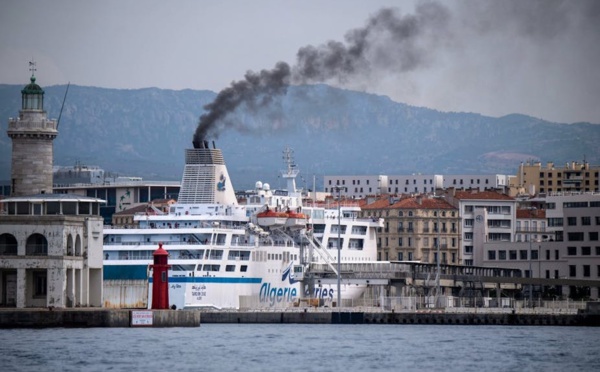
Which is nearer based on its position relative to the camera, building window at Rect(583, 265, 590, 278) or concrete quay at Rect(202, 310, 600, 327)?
concrete quay at Rect(202, 310, 600, 327)

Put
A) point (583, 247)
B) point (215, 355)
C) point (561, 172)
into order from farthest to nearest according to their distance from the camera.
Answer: point (561, 172) → point (583, 247) → point (215, 355)

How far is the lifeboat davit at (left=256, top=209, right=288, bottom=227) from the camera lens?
112 metres

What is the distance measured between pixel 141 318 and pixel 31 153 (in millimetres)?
16782

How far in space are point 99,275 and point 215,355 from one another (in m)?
19.3

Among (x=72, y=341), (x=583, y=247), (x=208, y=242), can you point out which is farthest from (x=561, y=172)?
(x=72, y=341)

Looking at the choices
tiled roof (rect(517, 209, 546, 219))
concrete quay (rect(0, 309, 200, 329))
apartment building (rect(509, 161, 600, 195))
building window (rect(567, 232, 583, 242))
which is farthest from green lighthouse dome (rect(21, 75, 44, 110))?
apartment building (rect(509, 161, 600, 195))

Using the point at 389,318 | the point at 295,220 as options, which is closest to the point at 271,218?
the point at 295,220

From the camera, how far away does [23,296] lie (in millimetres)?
84875

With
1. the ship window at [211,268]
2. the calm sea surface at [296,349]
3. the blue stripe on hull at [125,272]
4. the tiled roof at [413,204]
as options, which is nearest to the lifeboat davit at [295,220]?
the ship window at [211,268]

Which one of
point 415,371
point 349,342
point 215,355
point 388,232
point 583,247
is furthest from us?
point 388,232

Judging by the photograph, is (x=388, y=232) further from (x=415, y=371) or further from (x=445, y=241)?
(x=415, y=371)

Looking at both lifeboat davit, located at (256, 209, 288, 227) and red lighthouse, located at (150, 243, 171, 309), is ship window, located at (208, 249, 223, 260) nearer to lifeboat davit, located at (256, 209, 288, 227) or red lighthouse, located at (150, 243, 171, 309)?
lifeboat davit, located at (256, 209, 288, 227)

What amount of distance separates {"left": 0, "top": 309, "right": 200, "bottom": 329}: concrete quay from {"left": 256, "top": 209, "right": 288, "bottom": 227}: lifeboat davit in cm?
2464

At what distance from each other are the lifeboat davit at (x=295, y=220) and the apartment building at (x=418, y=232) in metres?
28.9
